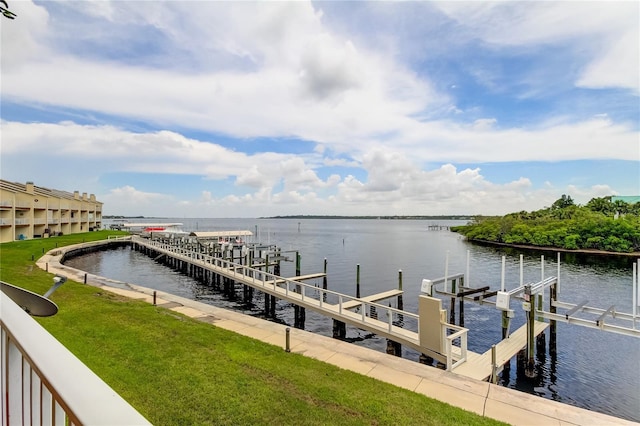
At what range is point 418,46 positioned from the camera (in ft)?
68.3

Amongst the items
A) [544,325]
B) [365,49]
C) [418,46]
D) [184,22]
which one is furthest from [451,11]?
[544,325]

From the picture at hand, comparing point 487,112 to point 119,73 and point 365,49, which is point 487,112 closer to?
point 365,49

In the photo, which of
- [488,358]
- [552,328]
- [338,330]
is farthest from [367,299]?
[552,328]

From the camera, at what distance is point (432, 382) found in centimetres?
961

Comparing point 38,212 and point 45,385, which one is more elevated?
point 38,212

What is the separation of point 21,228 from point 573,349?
64.8m

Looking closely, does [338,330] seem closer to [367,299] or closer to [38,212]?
[367,299]

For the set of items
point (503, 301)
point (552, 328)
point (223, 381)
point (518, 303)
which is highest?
point (503, 301)

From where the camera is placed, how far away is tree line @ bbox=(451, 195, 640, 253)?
181 ft

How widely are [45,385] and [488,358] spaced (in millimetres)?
13791

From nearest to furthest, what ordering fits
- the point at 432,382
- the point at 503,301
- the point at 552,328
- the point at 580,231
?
the point at 432,382 < the point at 503,301 < the point at 552,328 < the point at 580,231

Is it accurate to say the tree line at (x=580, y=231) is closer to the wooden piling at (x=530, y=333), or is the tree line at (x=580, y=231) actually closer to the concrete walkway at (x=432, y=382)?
the wooden piling at (x=530, y=333)

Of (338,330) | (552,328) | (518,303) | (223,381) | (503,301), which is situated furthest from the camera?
(518,303)

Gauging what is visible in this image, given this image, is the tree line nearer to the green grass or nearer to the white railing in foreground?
the green grass
